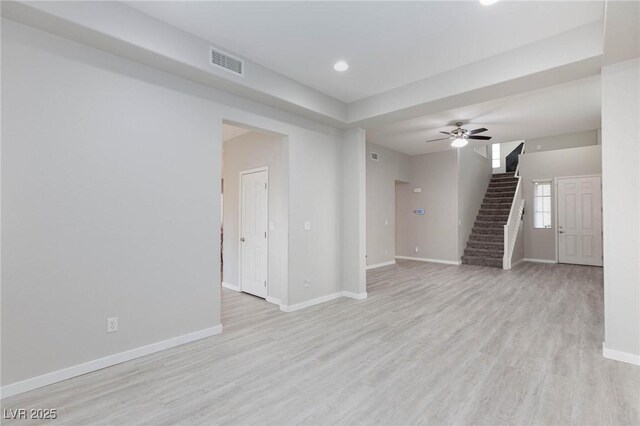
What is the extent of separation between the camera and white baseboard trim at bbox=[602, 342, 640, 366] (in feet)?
9.39

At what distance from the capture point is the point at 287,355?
3.11 meters

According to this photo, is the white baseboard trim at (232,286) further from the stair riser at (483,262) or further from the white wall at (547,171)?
the white wall at (547,171)

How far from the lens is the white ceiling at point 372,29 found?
8.96ft

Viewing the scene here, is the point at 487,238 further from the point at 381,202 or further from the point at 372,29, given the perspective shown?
the point at 372,29

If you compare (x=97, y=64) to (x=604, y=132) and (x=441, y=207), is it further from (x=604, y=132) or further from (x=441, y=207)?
(x=441, y=207)

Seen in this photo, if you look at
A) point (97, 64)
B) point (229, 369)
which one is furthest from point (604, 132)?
point (97, 64)

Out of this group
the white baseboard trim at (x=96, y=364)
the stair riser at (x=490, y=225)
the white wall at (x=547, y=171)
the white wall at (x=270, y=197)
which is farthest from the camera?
the stair riser at (x=490, y=225)

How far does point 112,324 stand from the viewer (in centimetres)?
288

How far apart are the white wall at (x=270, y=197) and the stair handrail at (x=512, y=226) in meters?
6.22

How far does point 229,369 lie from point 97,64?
3.09m

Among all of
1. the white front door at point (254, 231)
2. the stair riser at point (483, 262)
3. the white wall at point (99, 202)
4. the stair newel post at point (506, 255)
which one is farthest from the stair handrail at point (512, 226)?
the white wall at point (99, 202)

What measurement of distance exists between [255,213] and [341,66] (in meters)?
2.79

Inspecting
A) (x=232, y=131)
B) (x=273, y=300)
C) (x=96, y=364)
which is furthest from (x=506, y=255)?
(x=96, y=364)

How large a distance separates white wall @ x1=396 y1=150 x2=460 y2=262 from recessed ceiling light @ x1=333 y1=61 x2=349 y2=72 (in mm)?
6131
